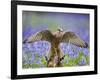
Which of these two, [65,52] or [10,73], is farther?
[65,52]

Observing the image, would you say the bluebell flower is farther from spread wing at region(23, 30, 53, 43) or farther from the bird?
spread wing at region(23, 30, 53, 43)

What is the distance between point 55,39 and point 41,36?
0.15 meters

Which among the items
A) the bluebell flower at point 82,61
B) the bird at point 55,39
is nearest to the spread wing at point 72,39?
the bird at point 55,39

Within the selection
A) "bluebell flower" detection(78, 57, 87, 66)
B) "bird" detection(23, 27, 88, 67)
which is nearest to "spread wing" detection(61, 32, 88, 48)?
"bird" detection(23, 27, 88, 67)

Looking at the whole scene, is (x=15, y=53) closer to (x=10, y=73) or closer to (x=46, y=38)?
(x=10, y=73)

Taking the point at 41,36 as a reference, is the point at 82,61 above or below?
below

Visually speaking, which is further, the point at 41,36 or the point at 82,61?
the point at 82,61

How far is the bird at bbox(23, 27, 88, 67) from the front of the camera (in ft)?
6.67

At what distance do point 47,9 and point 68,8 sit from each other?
23cm

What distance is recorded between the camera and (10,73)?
1.94m

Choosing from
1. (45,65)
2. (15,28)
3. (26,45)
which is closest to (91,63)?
(45,65)

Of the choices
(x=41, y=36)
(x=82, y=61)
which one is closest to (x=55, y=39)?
(x=41, y=36)

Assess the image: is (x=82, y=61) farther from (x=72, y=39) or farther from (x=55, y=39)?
(x=55, y=39)

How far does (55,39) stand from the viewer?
6.86 ft
